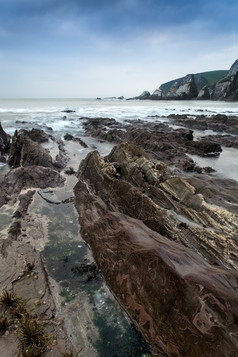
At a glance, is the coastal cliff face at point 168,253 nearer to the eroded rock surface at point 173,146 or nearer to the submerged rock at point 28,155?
the submerged rock at point 28,155

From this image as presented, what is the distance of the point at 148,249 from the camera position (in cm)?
424

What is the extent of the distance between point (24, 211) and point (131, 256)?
5.23 m

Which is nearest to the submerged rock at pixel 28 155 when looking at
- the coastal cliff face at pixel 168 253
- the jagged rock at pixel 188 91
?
the coastal cliff face at pixel 168 253

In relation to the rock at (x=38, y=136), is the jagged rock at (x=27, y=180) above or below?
below

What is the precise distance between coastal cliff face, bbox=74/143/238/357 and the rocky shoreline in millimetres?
16

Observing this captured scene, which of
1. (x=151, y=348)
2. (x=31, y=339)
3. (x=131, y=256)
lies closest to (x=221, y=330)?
(x=151, y=348)

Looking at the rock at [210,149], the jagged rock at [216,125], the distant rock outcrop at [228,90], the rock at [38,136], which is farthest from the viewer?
the distant rock outcrop at [228,90]

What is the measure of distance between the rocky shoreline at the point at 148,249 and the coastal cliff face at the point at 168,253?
0.6 inches

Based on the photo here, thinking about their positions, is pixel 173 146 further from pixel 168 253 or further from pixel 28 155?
pixel 168 253

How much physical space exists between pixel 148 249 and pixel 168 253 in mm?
408

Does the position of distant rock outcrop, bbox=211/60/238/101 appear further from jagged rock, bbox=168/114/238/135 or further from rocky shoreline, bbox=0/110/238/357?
rocky shoreline, bbox=0/110/238/357

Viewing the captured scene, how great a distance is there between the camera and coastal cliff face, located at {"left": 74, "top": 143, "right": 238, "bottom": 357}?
3.18m

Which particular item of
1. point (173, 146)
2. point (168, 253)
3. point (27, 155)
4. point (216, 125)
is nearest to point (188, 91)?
point (216, 125)

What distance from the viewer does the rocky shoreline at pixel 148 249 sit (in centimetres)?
328
